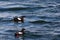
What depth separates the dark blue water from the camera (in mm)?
12361

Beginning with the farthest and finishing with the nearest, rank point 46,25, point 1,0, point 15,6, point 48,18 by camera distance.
A: point 1,0 < point 15,6 < point 48,18 < point 46,25

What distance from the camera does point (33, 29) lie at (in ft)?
42.8

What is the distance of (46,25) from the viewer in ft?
44.6

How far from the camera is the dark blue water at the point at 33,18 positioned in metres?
12.4

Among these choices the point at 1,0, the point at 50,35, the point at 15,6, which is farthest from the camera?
the point at 1,0

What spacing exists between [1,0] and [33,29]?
6414 millimetres

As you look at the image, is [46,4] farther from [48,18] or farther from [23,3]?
[48,18]

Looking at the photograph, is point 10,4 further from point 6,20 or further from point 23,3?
point 6,20

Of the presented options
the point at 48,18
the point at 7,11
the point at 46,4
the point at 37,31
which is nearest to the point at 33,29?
the point at 37,31

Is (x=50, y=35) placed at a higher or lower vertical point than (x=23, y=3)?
lower

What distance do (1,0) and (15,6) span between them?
5.61 feet

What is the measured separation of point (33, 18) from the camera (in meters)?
14.8

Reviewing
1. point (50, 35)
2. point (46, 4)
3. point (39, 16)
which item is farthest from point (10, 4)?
point (50, 35)

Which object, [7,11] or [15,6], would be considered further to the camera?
[15,6]
